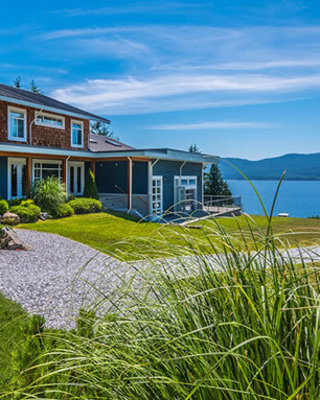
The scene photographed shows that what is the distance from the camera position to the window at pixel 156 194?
19356mm

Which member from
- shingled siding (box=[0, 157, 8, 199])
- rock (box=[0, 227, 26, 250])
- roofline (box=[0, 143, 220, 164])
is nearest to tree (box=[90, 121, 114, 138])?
roofline (box=[0, 143, 220, 164])

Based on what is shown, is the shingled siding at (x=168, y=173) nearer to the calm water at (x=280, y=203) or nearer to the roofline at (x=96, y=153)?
the roofline at (x=96, y=153)

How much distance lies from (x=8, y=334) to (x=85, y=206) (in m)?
12.6

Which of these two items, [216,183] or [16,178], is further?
[216,183]

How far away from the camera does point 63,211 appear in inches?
609

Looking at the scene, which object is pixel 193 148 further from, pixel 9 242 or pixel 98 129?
pixel 9 242

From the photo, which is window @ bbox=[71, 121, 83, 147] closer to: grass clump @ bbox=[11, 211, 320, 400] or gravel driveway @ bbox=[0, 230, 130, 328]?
gravel driveway @ bbox=[0, 230, 130, 328]

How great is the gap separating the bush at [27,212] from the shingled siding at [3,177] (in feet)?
10.5

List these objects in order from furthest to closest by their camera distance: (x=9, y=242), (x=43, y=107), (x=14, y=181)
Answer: (x=43, y=107), (x=14, y=181), (x=9, y=242)

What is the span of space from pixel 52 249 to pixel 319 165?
86.8 metres

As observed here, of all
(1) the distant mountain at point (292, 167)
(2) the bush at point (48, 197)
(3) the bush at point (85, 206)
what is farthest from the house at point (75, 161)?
(1) the distant mountain at point (292, 167)

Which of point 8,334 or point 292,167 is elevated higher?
point 292,167

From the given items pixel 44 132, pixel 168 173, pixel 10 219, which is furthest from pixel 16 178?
pixel 168 173

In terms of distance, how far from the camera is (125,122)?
49969mm
